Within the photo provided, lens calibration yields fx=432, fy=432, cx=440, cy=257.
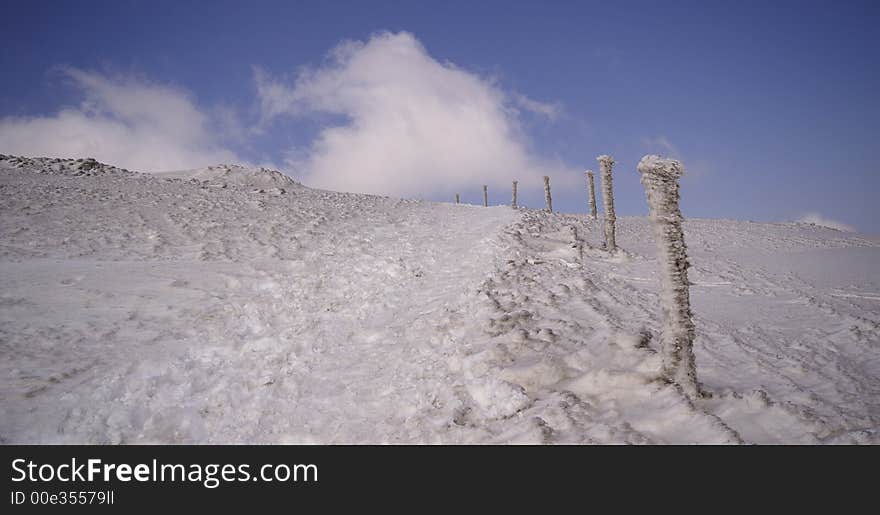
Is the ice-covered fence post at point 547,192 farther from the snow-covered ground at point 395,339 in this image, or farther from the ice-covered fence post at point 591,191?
the snow-covered ground at point 395,339

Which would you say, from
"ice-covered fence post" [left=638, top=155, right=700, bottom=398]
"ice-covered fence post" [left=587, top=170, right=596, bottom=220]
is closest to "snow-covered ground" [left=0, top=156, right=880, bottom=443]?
"ice-covered fence post" [left=638, top=155, right=700, bottom=398]

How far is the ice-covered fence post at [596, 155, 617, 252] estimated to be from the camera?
16.6 metres

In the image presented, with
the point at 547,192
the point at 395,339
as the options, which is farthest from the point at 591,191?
the point at 395,339

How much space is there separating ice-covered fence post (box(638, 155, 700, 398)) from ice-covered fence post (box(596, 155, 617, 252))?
37.0 ft

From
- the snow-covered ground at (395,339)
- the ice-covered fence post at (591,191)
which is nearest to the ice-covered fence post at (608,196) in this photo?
the snow-covered ground at (395,339)

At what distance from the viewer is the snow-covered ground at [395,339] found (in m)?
5.50

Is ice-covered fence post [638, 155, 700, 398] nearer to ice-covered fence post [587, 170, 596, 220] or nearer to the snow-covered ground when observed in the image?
the snow-covered ground

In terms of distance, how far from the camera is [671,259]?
5680 mm

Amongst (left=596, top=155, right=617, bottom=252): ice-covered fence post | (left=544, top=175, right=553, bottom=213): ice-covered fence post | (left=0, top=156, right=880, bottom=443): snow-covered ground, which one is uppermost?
(left=544, top=175, right=553, bottom=213): ice-covered fence post

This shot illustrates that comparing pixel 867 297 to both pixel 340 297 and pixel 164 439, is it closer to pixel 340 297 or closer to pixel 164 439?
pixel 340 297
